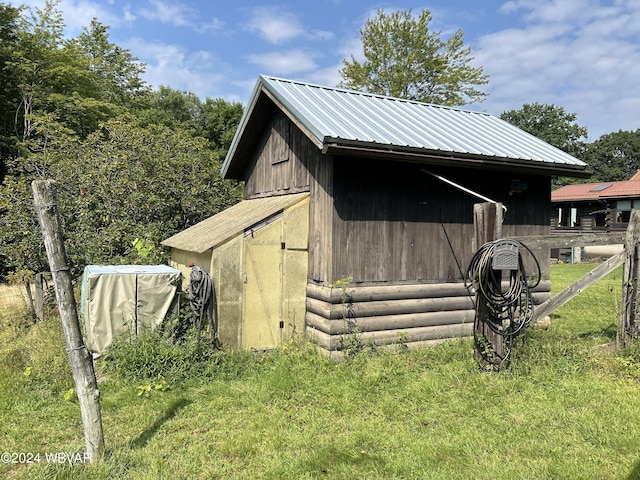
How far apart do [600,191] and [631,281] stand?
26.7 m

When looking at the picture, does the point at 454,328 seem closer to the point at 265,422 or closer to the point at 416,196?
the point at 416,196

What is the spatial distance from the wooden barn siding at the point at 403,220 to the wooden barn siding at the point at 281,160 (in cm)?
102

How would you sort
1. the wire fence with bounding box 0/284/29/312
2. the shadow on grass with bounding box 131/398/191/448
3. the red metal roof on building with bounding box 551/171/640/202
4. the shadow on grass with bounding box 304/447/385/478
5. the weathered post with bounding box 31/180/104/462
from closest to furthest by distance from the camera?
the weathered post with bounding box 31/180/104/462 < the shadow on grass with bounding box 304/447/385/478 < the shadow on grass with bounding box 131/398/191/448 < the wire fence with bounding box 0/284/29/312 < the red metal roof on building with bounding box 551/171/640/202

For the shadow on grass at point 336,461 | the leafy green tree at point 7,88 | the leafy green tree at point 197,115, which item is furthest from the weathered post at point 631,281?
the leafy green tree at point 197,115

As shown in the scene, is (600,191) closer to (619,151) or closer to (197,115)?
(197,115)

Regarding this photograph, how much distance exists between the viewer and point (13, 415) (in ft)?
16.5

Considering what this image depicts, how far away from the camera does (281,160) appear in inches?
353

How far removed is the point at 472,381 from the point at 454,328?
2.15m

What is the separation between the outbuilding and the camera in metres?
7.00

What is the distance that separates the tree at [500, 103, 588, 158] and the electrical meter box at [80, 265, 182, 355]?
56.0 m

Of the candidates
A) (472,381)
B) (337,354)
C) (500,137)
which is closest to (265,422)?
(337,354)

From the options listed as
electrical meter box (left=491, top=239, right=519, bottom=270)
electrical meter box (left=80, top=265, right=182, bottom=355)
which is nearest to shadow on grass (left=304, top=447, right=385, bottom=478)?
electrical meter box (left=491, top=239, right=519, bottom=270)

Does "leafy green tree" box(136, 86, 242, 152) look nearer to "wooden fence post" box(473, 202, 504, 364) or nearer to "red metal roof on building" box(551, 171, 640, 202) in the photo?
"red metal roof on building" box(551, 171, 640, 202)

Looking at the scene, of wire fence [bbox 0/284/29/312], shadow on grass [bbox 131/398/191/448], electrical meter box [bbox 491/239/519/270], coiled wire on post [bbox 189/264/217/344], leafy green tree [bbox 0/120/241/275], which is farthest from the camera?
leafy green tree [bbox 0/120/241/275]
